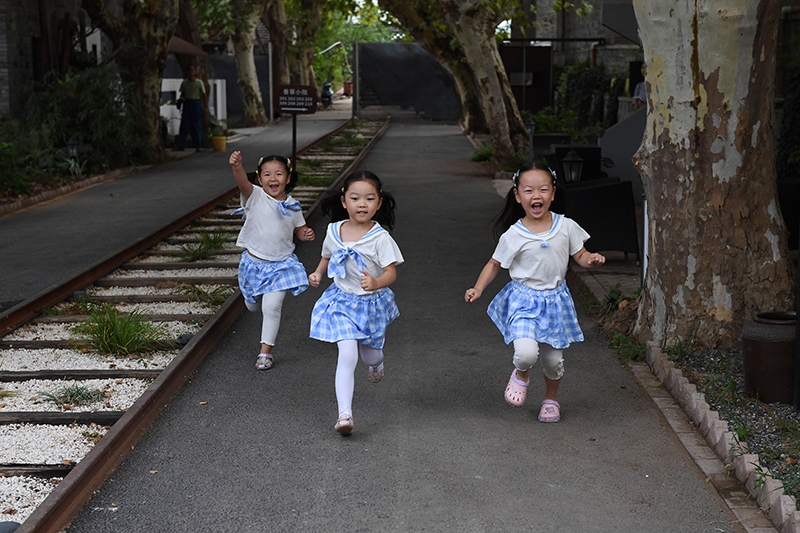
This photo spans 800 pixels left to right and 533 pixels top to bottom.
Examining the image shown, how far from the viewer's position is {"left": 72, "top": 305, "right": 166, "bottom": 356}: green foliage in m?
6.48

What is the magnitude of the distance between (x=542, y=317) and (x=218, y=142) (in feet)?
66.0

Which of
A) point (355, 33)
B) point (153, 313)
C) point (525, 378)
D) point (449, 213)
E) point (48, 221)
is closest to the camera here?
point (525, 378)

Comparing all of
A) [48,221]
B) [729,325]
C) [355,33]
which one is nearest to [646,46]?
[729,325]

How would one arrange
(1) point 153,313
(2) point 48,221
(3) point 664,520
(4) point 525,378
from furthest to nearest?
(2) point 48,221, (1) point 153,313, (4) point 525,378, (3) point 664,520

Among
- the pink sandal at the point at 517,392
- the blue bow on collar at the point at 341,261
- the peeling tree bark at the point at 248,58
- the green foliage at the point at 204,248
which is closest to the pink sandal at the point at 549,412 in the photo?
the pink sandal at the point at 517,392

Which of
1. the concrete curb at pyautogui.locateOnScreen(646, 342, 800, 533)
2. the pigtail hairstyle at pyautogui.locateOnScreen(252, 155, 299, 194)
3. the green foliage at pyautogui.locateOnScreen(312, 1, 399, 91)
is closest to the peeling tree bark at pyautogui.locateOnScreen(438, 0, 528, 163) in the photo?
the pigtail hairstyle at pyautogui.locateOnScreen(252, 155, 299, 194)

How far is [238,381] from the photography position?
5910mm

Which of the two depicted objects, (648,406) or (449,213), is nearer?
(648,406)

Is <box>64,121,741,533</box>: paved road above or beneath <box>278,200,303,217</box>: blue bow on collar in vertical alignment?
beneath

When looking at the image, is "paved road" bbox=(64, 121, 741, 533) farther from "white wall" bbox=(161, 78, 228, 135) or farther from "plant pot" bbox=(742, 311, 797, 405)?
"white wall" bbox=(161, 78, 228, 135)

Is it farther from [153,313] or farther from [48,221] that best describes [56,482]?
[48,221]

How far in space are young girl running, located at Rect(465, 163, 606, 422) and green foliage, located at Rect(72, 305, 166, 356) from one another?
2.76 meters

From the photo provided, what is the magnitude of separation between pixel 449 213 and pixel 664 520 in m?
10.2

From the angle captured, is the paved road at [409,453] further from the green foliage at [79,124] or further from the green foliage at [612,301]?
the green foliage at [79,124]
